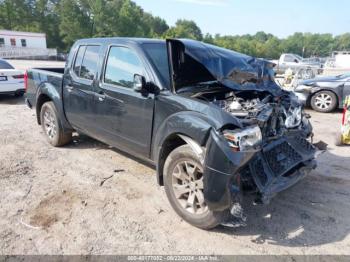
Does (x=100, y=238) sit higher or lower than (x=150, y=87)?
lower

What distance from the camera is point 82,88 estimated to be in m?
4.53

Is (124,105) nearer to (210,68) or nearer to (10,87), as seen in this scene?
(210,68)

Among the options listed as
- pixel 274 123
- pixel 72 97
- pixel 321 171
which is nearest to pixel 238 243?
pixel 274 123

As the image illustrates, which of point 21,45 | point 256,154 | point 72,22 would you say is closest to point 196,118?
point 256,154

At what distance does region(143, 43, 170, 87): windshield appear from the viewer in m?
3.55

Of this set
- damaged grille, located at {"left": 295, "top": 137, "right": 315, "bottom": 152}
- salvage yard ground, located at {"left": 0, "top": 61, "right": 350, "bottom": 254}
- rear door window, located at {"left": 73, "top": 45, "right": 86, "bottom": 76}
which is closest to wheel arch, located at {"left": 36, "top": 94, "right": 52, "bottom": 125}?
salvage yard ground, located at {"left": 0, "top": 61, "right": 350, "bottom": 254}

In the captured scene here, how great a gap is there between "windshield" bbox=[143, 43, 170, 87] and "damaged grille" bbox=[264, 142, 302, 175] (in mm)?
1423

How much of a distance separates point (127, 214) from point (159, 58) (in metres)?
1.99

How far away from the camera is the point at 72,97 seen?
4.79 m

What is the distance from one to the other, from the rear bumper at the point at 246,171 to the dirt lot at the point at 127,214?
482mm

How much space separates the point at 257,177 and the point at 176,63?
5.42 feet

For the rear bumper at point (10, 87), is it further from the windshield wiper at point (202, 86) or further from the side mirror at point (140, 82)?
the windshield wiper at point (202, 86)

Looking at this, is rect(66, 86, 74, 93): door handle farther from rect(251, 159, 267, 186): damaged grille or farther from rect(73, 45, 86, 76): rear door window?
rect(251, 159, 267, 186): damaged grille

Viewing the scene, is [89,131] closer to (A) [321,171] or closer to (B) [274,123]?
(B) [274,123]
